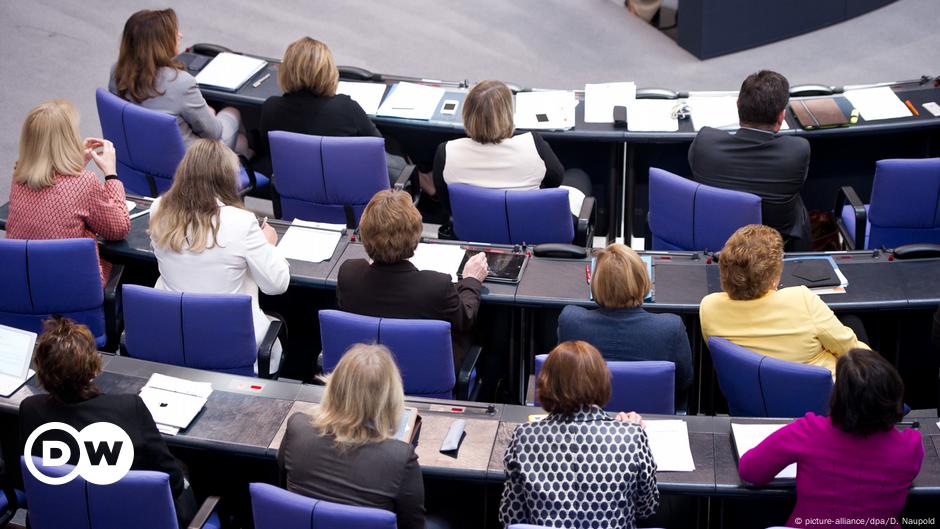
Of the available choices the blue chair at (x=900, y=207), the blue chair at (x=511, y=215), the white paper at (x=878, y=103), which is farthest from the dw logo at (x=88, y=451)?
the white paper at (x=878, y=103)

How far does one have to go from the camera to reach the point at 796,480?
3311 millimetres

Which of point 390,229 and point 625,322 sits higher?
point 390,229

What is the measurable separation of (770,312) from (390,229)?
1.37m

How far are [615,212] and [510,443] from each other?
309 cm

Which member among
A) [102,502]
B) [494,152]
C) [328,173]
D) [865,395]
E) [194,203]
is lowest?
[102,502]

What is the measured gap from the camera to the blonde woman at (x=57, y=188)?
4660 millimetres

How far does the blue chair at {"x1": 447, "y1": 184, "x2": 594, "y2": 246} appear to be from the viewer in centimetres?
498

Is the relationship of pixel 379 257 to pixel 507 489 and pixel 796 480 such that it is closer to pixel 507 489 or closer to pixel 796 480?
pixel 507 489

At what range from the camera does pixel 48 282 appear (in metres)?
4.55

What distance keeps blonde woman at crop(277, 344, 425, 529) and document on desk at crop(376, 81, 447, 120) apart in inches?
116

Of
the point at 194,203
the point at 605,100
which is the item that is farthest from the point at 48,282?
the point at 605,100

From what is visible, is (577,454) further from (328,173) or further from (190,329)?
(328,173)

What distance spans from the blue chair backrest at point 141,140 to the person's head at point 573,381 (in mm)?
2977

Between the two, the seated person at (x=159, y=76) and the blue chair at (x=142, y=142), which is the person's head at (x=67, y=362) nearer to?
the blue chair at (x=142, y=142)
